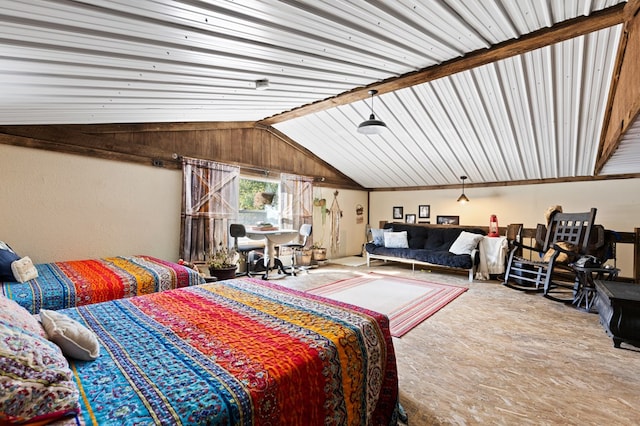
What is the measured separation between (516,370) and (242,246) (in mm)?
4609

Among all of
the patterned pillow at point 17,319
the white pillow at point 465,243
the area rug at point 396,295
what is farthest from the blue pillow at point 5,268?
the white pillow at point 465,243

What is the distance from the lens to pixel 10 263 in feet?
8.29

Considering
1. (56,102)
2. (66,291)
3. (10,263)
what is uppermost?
(56,102)

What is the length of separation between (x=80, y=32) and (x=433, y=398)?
320 centimetres

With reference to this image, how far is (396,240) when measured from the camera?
6645 mm

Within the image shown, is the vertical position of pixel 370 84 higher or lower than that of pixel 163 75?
higher

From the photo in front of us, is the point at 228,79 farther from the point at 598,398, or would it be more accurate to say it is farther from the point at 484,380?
the point at 598,398

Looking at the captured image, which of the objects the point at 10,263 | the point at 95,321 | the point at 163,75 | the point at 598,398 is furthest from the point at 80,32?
the point at 598,398

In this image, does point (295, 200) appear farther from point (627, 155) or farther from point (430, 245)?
point (627, 155)

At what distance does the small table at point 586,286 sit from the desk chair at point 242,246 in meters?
4.75

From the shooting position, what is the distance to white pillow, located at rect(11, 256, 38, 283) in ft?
8.11

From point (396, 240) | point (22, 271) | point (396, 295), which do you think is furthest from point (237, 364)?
point (396, 240)

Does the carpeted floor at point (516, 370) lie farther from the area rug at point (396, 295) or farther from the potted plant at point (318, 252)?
the potted plant at point (318, 252)

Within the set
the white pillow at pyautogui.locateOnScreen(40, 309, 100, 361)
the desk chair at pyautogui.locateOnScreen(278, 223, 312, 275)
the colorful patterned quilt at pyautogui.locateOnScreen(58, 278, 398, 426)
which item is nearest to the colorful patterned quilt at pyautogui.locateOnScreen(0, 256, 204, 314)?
the colorful patterned quilt at pyautogui.locateOnScreen(58, 278, 398, 426)
